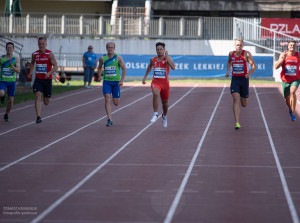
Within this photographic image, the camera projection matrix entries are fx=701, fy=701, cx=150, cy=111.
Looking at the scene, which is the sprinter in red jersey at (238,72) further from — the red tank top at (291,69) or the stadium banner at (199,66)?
the stadium banner at (199,66)

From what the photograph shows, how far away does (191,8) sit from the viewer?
45188mm

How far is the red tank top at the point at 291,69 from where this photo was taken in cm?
1630

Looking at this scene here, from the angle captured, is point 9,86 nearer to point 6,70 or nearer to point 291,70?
point 6,70

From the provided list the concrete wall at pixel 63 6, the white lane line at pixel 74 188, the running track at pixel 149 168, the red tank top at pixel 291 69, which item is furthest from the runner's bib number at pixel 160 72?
the concrete wall at pixel 63 6

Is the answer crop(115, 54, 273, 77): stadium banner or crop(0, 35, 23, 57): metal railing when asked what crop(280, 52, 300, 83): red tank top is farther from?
crop(0, 35, 23, 57): metal railing

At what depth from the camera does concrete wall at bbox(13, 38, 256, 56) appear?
3816cm

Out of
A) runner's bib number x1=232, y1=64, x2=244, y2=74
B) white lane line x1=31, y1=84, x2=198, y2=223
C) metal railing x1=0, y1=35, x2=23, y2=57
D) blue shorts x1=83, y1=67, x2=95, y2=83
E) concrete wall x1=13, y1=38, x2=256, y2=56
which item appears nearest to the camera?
white lane line x1=31, y1=84, x2=198, y2=223

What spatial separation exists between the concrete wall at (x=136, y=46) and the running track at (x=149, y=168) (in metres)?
19.5

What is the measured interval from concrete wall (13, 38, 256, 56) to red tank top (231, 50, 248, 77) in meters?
23.3

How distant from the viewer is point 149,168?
1023cm

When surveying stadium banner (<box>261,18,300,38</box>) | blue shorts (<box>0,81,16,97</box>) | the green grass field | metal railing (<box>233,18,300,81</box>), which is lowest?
the green grass field

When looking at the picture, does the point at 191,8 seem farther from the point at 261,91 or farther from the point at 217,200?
the point at 217,200

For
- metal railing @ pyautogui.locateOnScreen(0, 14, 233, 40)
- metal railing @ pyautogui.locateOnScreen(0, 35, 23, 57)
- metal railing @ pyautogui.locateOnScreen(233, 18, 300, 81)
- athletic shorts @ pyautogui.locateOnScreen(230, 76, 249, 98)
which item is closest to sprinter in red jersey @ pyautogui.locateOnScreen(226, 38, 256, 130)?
athletic shorts @ pyautogui.locateOnScreen(230, 76, 249, 98)

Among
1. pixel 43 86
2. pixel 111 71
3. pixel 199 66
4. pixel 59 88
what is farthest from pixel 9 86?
pixel 199 66
